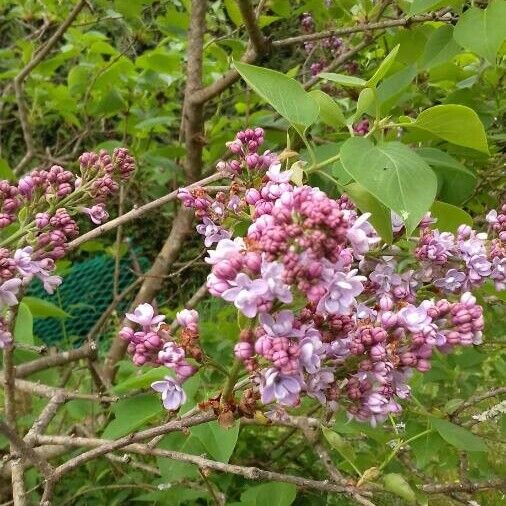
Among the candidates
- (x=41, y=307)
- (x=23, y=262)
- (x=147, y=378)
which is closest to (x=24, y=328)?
(x=41, y=307)

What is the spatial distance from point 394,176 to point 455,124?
0.16 meters

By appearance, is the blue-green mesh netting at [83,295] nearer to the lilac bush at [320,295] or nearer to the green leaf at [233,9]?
the green leaf at [233,9]

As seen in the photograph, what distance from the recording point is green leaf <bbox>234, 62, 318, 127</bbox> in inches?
41.8

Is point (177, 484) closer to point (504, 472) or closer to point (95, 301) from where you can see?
point (504, 472)

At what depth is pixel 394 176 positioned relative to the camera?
99cm

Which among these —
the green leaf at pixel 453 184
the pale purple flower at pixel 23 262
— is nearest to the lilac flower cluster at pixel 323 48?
the green leaf at pixel 453 184

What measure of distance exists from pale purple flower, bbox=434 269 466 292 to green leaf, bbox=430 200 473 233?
179 millimetres

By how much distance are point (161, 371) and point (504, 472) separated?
182cm

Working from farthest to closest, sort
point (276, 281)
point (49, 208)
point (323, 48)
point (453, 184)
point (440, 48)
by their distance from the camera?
1. point (323, 48)
2. point (453, 184)
3. point (440, 48)
4. point (49, 208)
5. point (276, 281)

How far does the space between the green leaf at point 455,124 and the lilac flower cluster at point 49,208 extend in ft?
1.76

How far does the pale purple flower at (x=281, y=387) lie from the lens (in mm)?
794

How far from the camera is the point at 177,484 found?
76.4 inches

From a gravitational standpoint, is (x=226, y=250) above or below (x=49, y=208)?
above

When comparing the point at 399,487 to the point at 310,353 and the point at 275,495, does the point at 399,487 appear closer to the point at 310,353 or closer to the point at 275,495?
the point at 310,353
